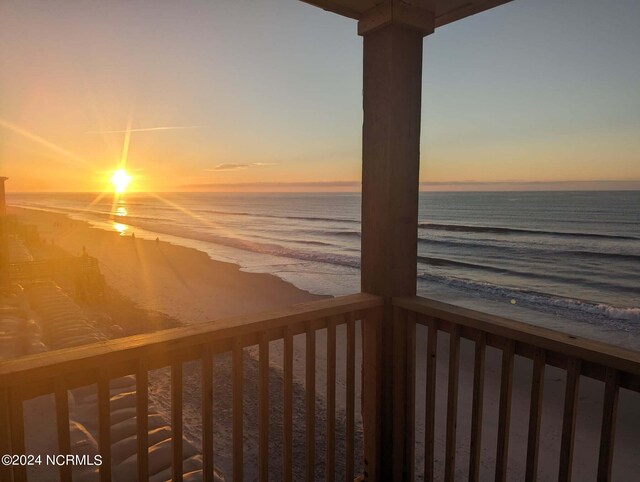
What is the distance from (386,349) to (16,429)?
1652mm

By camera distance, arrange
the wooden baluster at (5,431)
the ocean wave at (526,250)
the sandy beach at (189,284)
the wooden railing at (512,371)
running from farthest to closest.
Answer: the ocean wave at (526,250)
the sandy beach at (189,284)
the wooden railing at (512,371)
the wooden baluster at (5,431)

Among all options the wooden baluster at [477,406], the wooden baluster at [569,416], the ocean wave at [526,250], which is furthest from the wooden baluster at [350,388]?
the ocean wave at [526,250]

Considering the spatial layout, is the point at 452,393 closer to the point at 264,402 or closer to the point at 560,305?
the point at 264,402

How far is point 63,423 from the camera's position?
1.34m

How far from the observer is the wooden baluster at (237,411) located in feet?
5.50

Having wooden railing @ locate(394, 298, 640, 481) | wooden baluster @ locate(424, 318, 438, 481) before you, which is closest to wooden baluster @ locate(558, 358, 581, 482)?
wooden railing @ locate(394, 298, 640, 481)

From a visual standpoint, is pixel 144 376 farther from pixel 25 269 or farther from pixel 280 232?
pixel 280 232

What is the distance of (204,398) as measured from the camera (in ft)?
5.42

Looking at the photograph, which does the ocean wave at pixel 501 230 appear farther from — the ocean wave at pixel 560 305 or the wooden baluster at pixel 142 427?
the wooden baluster at pixel 142 427

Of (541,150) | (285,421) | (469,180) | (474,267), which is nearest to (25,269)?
(285,421)

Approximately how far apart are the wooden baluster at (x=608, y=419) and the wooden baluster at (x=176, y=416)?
1.54 metres

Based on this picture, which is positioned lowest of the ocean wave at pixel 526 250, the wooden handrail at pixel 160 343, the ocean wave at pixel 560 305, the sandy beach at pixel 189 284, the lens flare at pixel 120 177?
the ocean wave at pixel 560 305

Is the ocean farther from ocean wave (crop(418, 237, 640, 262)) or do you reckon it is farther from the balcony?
the balcony

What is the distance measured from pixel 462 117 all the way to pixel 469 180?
183 feet
